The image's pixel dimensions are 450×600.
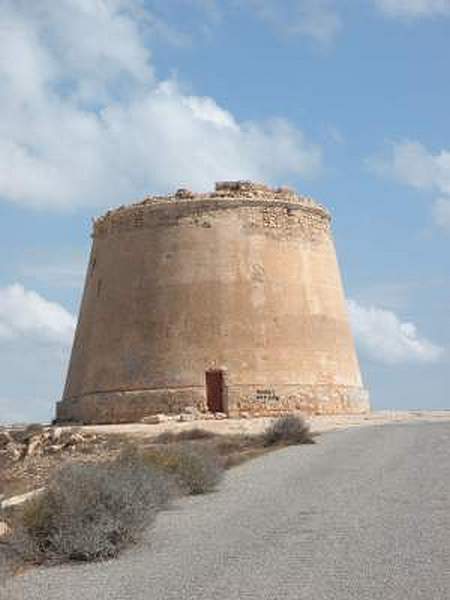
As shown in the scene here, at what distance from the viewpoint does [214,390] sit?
28906mm

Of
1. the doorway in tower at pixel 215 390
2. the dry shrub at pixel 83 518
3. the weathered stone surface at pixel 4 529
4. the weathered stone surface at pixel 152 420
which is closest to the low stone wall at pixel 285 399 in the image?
the doorway in tower at pixel 215 390

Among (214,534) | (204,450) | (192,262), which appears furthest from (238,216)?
(214,534)

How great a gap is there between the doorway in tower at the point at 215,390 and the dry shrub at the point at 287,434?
9.37 m

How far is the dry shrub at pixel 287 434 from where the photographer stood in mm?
18609

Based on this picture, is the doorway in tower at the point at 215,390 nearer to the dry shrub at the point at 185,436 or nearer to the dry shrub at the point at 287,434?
the dry shrub at the point at 185,436

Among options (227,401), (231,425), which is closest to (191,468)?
(231,425)

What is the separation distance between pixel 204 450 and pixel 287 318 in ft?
56.2

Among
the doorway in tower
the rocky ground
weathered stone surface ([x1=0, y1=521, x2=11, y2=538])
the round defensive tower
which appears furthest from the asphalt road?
the round defensive tower

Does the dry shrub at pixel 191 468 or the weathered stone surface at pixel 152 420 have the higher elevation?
the weathered stone surface at pixel 152 420

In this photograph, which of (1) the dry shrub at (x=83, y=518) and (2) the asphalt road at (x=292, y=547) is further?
(1) the dry shrub at (x=83, y=518)

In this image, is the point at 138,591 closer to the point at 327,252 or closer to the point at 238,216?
the point at 238,216

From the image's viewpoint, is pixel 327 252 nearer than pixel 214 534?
No

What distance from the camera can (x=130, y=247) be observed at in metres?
31.4

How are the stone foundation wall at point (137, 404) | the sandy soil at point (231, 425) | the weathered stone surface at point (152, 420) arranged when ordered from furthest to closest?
the stone foundation wall at point (137, 404)
the weathered stone surface at point (152, 420)
the sandy soil at point (231, 425)
